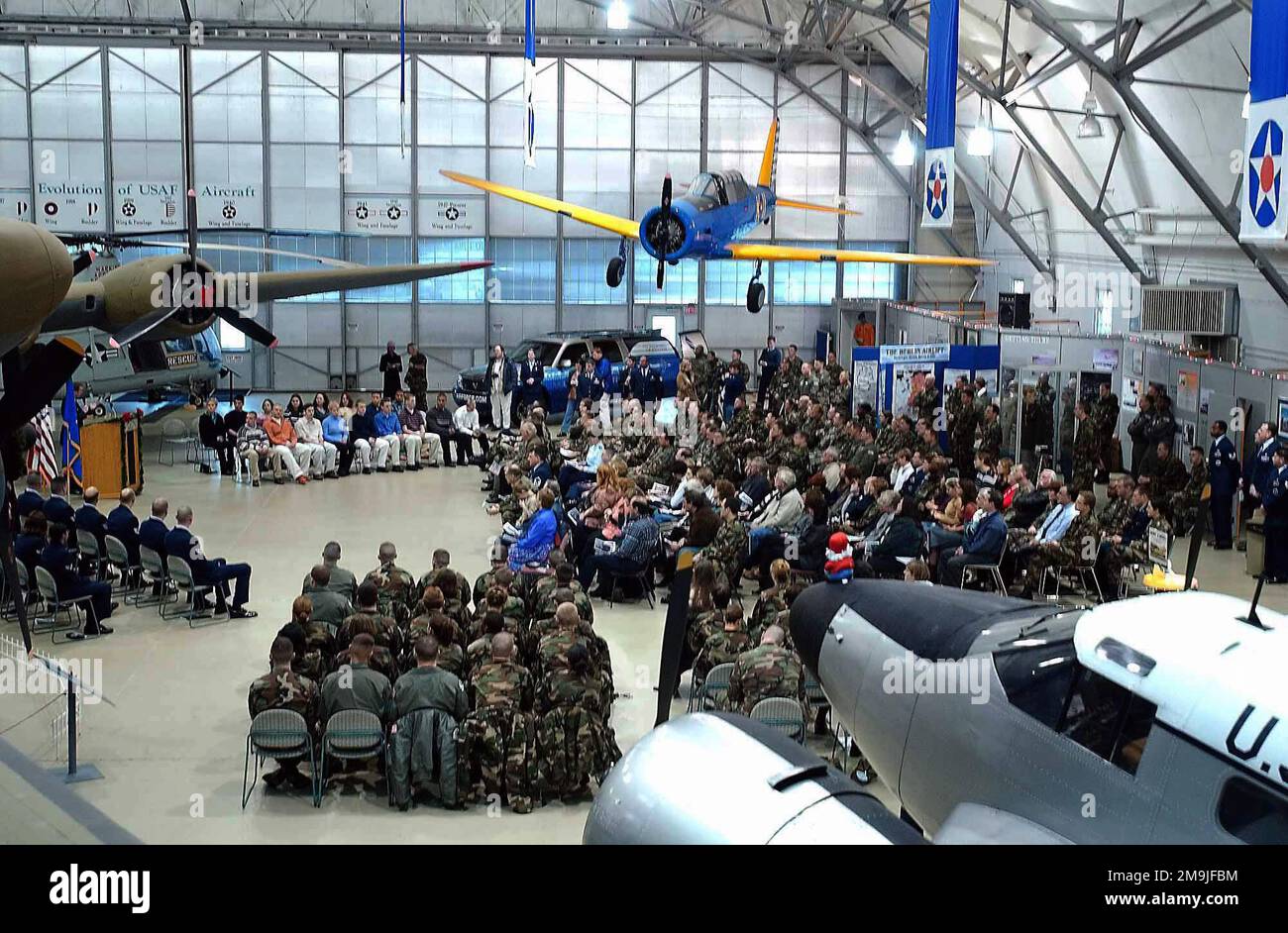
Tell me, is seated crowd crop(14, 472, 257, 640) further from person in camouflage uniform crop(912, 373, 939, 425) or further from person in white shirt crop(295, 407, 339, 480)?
person in camouflage uniform crop(912, 373, 939, 425)

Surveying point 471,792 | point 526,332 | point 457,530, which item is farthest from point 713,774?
point 526,332

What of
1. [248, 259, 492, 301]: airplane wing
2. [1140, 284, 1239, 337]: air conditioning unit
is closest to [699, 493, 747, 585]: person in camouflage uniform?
[248, 259, 492, 301]: airplane wing

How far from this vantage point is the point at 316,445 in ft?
62.4

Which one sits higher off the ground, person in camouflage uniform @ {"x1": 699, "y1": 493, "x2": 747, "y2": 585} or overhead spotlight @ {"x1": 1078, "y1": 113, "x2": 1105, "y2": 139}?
overhead spotlight @ {"x1": 1078, "y1": 113, "x2": 1105, "y2": 139}

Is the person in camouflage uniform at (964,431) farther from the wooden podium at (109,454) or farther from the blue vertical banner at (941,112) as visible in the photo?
the wooden podium at (109,454)

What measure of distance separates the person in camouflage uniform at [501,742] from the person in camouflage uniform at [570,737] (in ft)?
0.28

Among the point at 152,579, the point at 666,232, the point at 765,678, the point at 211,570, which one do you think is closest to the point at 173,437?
the point at 666,232

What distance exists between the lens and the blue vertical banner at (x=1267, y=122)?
11273 mm

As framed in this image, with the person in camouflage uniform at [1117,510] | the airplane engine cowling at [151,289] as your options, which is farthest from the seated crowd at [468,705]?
the person in camouflage uniform at [1117,510]

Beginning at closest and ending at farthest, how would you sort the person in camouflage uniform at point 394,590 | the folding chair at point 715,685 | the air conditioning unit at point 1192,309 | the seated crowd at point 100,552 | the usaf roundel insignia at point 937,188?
the folding chair at point 715,685, the person in camouflage uniform at point 394,590, the seated crowd at point 100,552, the usaf roundel insignia at point 937,188, the air conditioning unit at point 1192,309

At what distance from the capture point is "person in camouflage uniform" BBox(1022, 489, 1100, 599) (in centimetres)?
1236

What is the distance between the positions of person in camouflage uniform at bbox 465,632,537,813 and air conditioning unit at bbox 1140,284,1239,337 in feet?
45.4

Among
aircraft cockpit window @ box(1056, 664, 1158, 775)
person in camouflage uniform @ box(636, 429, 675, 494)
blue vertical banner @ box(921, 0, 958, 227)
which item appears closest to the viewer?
aircraft cockpit window @ box(1056, 664, 1158, 775)

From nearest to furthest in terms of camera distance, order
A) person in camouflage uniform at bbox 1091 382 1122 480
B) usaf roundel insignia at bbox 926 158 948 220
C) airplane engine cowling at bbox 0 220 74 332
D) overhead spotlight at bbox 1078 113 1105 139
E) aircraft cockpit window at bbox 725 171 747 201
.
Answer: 1. airplane engine cowling at bbox 0 220 74 332
2. usaf roundel insignia at bbox 926 158 948 220
3. overhead spotlight at bbox 1078 113 1105 139
4. person in camouflage uniform at bbox 1091 382 1122 480
5. aircraft cockpit window at bbox 725 171 747 201
